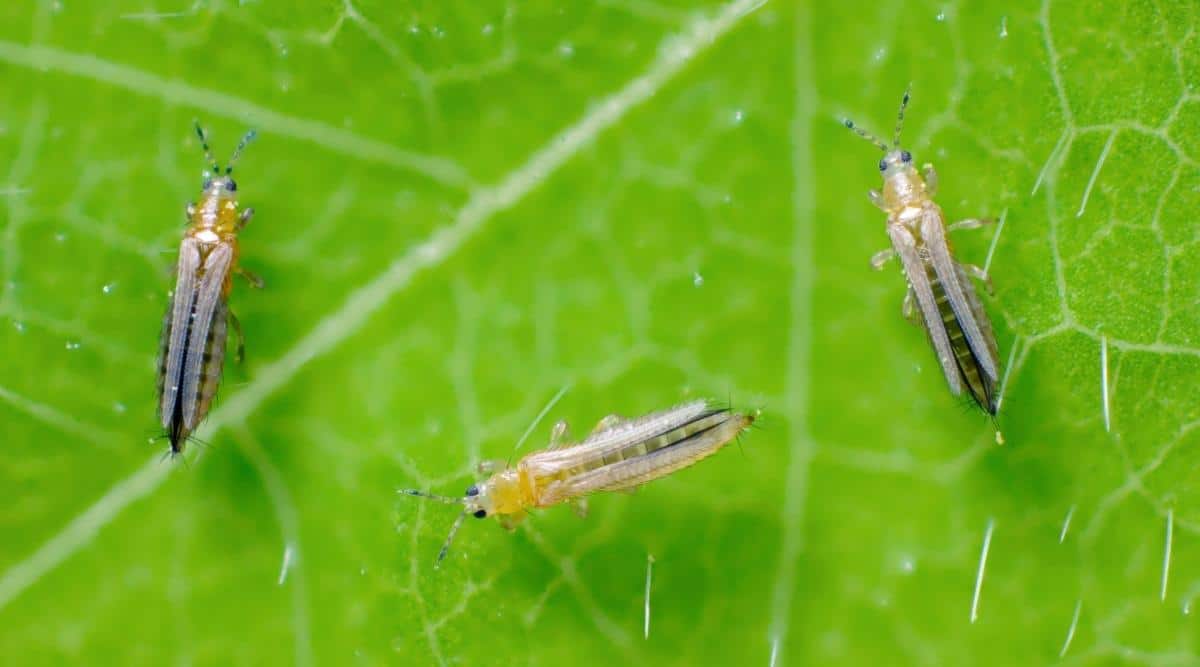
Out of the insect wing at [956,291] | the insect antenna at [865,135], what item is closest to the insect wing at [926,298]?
the insect wing at [956,291]

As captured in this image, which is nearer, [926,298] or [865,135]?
[865,135]

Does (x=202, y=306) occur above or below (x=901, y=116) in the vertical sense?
below

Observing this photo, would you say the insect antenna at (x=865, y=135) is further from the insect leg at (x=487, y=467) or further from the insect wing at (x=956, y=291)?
the insect leg at (x=487, y=467)

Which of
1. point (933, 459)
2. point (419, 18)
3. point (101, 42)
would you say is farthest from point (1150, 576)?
point (101, 42)

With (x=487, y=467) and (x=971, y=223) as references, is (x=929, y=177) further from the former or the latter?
(x=487, y=467)

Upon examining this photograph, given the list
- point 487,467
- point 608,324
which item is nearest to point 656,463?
point 608,324

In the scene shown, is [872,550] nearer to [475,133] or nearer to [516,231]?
[516,231]

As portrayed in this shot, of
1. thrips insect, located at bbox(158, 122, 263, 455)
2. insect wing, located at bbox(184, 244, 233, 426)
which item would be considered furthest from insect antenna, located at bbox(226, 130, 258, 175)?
insect wing, located at bbox(184, 244, 233, 426)

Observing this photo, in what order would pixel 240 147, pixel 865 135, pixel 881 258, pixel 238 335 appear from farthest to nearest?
pixel 238 335 < pixel 881 258 < pixel 240 147 < pixel 865 135
